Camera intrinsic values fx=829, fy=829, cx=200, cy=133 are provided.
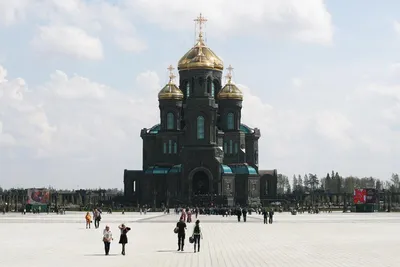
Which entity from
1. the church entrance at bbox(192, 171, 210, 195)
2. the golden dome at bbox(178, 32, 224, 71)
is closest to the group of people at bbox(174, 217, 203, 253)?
the church entrance at bbox(192, 171, 210, 195)

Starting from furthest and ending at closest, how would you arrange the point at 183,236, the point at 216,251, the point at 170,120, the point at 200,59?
the point at 170,120, the point at 200,59, the point at 183,236, the point at 216,251

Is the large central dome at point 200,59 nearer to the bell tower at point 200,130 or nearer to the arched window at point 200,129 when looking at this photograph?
the bell tower at point 200,130

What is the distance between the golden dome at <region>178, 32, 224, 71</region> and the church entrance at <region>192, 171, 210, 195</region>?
49.9 feet

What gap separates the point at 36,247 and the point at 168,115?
277 feet

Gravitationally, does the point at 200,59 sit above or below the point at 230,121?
above

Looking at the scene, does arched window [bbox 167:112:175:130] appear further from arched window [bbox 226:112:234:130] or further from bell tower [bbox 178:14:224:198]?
arched window [bbox 226:112:234:130]

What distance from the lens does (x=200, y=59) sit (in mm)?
113562

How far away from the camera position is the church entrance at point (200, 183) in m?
108

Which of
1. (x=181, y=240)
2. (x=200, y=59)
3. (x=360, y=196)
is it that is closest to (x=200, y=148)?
(x=200, y=59)

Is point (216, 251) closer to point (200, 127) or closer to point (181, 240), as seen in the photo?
point (181, 240)

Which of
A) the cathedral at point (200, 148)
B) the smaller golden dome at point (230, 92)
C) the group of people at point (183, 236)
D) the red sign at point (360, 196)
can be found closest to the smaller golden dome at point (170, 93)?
the cathedral at point (200, 148)

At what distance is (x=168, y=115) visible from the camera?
115875mm

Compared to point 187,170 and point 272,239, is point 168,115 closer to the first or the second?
point 187,170

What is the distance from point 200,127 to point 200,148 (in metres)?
3.09
